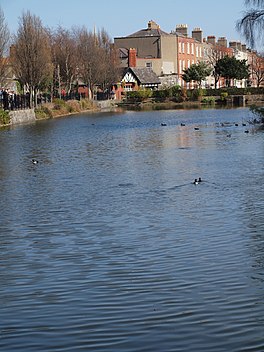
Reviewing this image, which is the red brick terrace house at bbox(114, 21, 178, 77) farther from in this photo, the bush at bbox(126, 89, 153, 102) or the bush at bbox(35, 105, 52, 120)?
the bush at bbox(35, 105, 52, 120)

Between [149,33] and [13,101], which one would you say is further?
[149,33]

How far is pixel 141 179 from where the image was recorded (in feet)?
64.8

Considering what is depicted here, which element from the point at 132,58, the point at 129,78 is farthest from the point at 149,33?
the point at 129,78

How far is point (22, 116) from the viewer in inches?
1961

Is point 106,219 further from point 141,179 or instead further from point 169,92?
point 169,92

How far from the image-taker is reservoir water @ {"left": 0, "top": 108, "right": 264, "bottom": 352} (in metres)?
7.74

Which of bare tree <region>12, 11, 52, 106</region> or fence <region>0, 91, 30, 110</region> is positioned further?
bare tree <region>12, 11, 52, 106</region>

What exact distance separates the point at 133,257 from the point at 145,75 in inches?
3450

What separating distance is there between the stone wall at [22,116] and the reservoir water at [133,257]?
24117mm

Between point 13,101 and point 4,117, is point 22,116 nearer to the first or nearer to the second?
point 13,101

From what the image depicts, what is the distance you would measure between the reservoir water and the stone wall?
24117 millimetres

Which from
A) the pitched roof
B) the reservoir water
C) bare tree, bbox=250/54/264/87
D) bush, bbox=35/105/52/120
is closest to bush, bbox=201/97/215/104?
the pitched roof

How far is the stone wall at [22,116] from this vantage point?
47312 millimetres

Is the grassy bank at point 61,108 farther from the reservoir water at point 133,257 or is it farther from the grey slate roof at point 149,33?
the reservoir water at point 133,257
